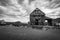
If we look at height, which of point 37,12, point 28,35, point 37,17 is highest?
point 37,12

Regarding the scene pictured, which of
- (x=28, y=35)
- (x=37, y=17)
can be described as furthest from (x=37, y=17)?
(x=28, y=35)

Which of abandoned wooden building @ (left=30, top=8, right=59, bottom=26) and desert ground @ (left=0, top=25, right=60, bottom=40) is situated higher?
abandoned wooden building @ (left=30, top=8, right=59, bottom=26)

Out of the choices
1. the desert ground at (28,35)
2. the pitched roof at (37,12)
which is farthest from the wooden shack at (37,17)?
the desert ground at (28,35)

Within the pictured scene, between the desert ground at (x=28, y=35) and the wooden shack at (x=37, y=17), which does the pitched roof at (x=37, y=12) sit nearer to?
the wooden shack at (x=37, y=17)

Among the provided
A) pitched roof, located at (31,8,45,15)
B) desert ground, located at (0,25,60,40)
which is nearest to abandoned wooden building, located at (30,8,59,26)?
pitched roof, located at (31,8,45,15)

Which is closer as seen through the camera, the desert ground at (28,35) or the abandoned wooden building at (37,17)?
the desert ground at (28,35)

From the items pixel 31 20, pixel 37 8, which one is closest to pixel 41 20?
pixel 31 20

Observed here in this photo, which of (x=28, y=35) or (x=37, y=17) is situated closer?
(x=28, y=35)

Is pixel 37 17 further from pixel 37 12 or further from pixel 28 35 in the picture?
pixel 28 35

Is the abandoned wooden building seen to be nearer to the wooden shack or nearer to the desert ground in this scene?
the wooden shack

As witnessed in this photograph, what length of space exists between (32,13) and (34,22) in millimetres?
5061

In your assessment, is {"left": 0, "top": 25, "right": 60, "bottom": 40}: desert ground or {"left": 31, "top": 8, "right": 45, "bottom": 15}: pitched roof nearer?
{"left": 0, "top": 25, "right": 60, "bottom": 40}: desert ground

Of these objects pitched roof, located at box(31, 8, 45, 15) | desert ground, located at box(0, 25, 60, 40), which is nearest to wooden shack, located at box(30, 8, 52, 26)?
pitched roof, located at box(31, 8, 45, 15)

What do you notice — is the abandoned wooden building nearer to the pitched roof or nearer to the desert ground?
the pitched roof
